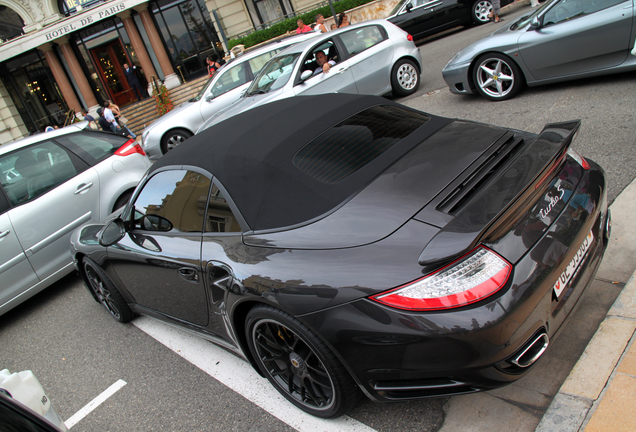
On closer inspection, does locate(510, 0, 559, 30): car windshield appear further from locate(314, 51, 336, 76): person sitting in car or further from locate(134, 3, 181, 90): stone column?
locate(134, 3, 181, 90): stone column

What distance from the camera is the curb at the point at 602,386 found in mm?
2033

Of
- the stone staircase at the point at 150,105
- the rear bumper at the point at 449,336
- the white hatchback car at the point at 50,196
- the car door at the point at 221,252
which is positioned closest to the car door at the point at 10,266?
the white hatchback car at the point at 50,196

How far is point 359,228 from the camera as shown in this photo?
2.22 m

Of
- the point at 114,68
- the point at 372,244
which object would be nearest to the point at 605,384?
the point at 372,244

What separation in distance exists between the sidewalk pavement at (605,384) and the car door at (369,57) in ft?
21.1

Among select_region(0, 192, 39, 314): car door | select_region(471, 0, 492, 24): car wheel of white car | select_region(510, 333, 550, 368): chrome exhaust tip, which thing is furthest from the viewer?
select_region(471, 0, 492, 24): car wheel of white car

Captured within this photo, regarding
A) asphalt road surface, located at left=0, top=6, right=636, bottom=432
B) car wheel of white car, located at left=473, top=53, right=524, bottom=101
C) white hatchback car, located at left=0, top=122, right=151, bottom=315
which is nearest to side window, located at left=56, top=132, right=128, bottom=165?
white hatchback car, located at left=0, top=122, right=151, bottom=315

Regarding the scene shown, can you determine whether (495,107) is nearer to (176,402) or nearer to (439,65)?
(439,65)

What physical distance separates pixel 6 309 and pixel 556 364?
5356mm

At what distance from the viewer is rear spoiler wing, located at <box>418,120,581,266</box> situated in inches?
75.1

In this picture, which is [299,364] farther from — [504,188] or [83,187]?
[83,187]

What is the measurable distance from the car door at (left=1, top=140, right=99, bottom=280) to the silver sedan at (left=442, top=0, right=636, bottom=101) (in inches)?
210

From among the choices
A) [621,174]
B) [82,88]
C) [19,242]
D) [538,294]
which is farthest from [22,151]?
[82,88]

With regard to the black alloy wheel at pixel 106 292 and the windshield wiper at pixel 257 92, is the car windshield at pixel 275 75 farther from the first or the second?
the black alloy wheel at pixel 106 292
